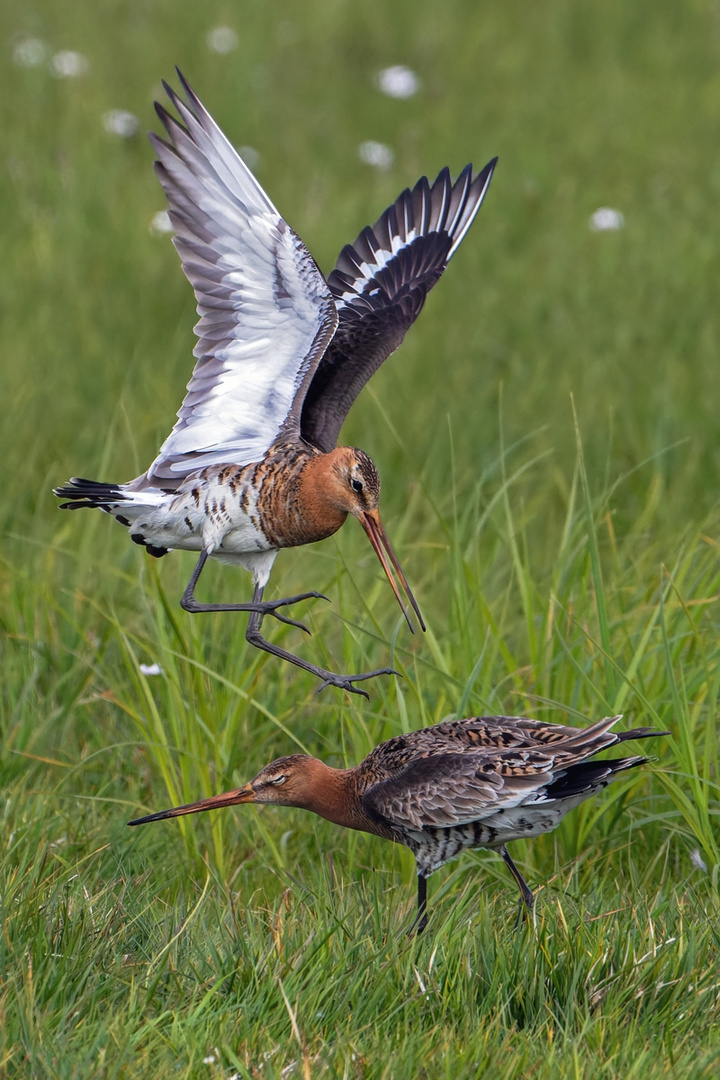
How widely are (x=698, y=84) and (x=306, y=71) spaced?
368 cm

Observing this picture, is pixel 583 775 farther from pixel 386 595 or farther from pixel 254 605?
pixel 386 595

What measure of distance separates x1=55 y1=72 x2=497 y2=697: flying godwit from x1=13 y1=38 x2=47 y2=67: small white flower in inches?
355

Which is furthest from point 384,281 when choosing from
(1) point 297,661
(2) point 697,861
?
(2) point 697,861

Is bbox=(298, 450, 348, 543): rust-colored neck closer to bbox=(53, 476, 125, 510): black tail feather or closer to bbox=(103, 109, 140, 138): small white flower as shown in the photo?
bbox=(53, 476, 125, 510): black tail feather

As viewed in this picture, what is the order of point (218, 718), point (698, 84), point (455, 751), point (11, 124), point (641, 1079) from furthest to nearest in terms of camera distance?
point (698, 84)
point (11, 124)
point (218, 718)
point (455, 751)
point (641, 1079)

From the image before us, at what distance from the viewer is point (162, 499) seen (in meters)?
4.62

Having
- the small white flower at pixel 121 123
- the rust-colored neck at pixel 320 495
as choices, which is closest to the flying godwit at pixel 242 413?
the rust-colored neck at pixel 320 495

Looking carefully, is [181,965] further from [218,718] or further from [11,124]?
[11,124]

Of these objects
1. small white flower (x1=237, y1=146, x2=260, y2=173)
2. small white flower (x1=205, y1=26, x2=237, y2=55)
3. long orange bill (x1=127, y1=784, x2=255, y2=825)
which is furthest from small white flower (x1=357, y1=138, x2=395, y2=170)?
long orange bill (x1=127, y1=784, x2=255, y2=825)

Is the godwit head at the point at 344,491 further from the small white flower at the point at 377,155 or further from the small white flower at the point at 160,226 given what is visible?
the small white flower at the point at 377,155

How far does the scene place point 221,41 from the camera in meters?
13.4

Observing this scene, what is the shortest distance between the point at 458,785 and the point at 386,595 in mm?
2295

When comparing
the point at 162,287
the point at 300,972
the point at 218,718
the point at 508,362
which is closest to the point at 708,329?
the point at 508,362

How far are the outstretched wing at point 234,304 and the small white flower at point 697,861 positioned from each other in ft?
6.11
